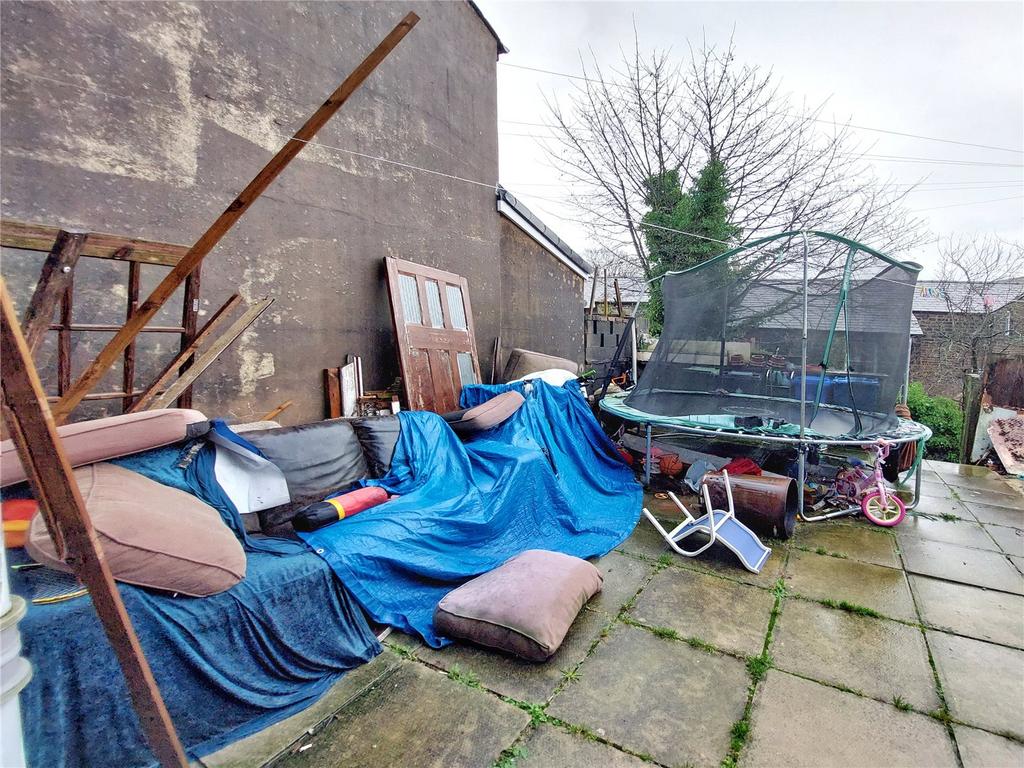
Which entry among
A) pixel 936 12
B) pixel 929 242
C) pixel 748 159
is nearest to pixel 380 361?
pixel 936 12

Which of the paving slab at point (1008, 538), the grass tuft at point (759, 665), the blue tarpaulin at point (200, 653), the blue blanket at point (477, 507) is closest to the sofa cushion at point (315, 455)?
the blue blanket at point (477, 507)

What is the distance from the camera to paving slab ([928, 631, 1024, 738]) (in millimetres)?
1915

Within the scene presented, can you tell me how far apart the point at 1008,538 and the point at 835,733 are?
3.34 metres

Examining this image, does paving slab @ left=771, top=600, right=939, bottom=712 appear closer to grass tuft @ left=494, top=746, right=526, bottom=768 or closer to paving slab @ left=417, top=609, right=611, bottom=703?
paving slab @ left=417, top=609, right=611, bottom=703

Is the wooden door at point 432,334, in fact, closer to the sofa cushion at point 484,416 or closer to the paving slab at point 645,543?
the sofa cushion at point 484,416

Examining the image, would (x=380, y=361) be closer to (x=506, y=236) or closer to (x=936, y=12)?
(x=506, y=236)

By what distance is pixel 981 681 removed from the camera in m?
2.12

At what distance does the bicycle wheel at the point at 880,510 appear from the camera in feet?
13.0

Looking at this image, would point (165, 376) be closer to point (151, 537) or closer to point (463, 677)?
point (151, 537)

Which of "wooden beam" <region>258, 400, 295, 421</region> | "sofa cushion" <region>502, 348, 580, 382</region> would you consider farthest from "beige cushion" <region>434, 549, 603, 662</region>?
"sofa cushion" <region>502, 348, 580, 382</region>

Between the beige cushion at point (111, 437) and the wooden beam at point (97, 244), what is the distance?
738 millimetres

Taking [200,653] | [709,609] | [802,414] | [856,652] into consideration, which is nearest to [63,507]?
[200,653]

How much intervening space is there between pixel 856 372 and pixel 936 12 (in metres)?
4.54

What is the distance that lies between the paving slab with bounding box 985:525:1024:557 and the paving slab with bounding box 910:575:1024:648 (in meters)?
0.96
